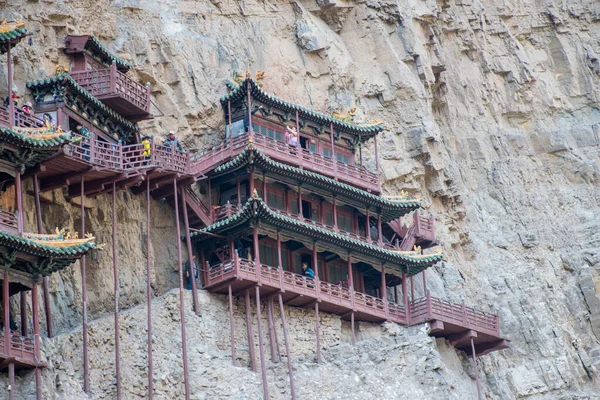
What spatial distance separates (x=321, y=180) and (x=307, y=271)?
366cm

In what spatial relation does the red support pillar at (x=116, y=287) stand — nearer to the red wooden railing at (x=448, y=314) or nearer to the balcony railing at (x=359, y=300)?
the balcony railing at (x=359, y=300)

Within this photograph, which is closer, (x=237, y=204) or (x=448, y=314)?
(x=237, y=204)

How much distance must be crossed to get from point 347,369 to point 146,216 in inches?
351

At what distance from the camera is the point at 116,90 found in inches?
1976

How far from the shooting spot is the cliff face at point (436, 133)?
5050 centimetres

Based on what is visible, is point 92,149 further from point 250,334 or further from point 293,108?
point 293,108

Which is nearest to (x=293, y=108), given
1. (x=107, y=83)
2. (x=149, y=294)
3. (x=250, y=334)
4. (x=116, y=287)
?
(x=107, y=83)

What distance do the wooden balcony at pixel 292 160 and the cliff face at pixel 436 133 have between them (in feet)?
6.71

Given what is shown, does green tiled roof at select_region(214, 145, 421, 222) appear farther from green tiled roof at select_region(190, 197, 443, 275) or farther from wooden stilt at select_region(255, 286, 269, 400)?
wooden stilt at select_region(255, 286, 269, 400)

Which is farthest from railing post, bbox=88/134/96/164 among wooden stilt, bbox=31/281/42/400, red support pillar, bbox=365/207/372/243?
red support pillar, bbox=365/207/372/243

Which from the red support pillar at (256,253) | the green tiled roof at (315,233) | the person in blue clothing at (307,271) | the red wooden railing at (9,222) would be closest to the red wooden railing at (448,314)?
the green tiled roof at (315,233)

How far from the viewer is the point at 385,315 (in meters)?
54.0

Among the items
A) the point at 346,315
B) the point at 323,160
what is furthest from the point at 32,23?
the point at 346,315

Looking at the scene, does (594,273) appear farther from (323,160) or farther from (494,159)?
(323,160)
